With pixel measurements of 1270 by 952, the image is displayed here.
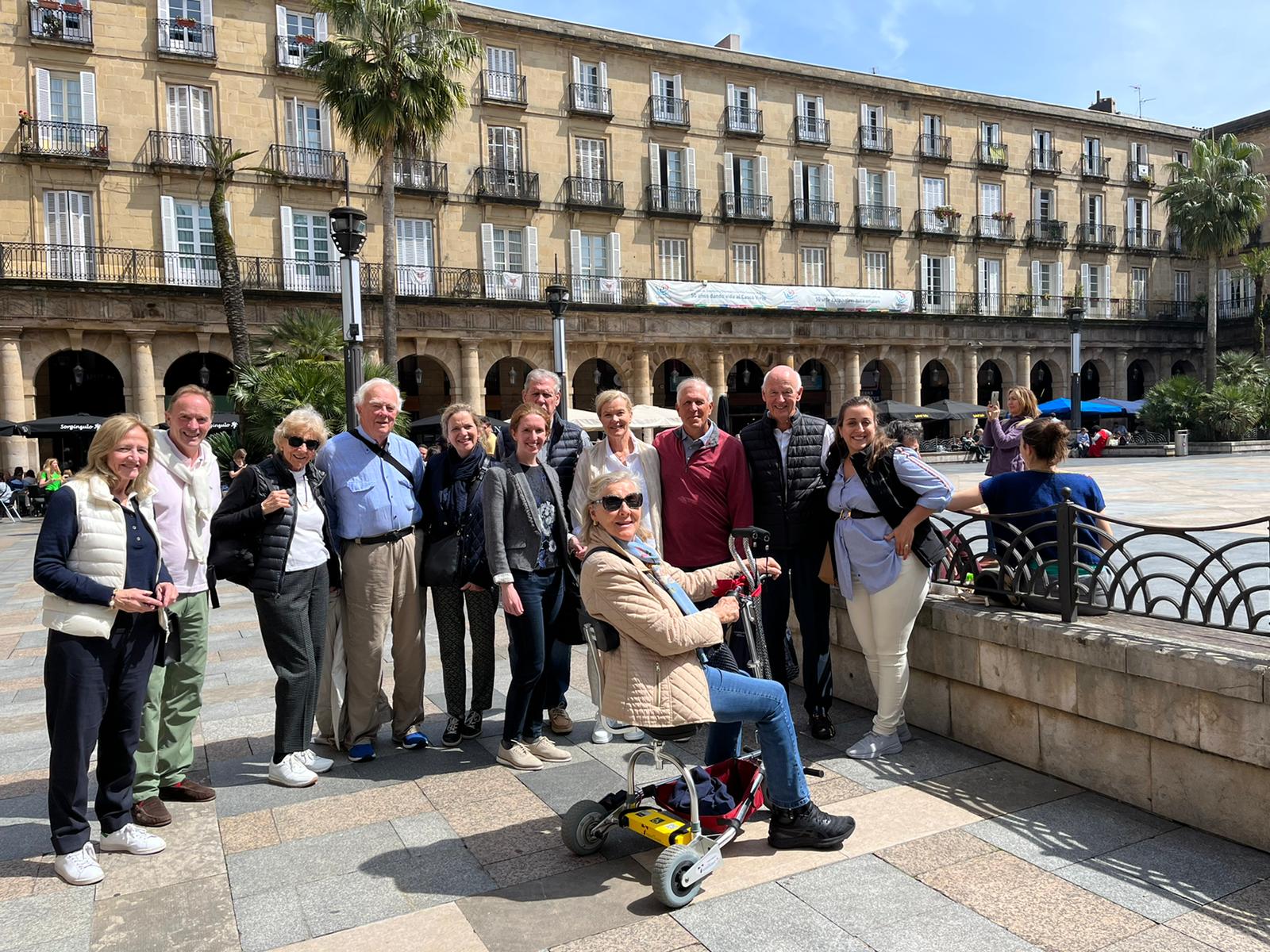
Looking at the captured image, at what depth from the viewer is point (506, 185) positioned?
2889 centimetres

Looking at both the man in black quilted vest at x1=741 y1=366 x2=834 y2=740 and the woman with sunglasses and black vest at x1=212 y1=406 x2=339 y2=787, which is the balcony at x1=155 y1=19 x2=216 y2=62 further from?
the man in black quilted vest at x1=741 y1=366 x2=834 y2=740

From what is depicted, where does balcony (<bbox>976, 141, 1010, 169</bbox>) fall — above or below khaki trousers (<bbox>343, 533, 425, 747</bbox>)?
above

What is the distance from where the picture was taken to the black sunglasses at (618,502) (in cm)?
332

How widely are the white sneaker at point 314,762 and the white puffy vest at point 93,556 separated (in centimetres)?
130

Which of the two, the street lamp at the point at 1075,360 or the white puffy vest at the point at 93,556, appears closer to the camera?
the white puffy vest at the point at 93,556

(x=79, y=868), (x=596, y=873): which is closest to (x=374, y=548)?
(x=79, y=868)

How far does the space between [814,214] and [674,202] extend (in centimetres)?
591

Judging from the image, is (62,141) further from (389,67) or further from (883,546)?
(883,546)

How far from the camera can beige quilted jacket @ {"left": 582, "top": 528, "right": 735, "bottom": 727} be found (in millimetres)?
3223

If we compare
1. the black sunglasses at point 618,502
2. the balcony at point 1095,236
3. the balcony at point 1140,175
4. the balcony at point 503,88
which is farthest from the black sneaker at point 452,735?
the balcony at point 1140,175

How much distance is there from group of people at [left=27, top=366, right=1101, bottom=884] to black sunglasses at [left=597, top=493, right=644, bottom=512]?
0.18m

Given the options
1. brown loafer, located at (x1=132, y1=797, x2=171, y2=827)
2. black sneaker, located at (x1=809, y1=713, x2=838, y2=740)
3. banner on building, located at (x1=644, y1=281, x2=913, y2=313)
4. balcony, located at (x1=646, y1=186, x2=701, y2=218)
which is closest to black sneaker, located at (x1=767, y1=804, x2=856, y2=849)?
black sneaker, located at (x1=809, y1=713, x2=838, y2=740)

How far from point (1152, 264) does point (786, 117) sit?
20.7m

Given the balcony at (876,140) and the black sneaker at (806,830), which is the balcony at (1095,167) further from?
the black sneaker at (806,830)
